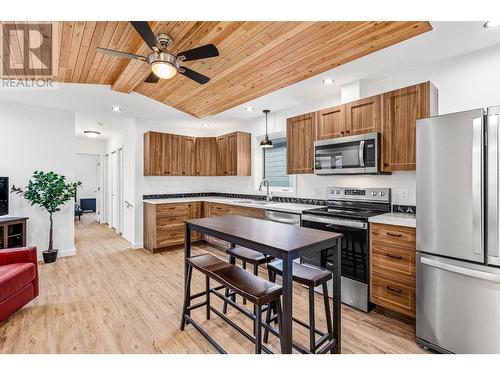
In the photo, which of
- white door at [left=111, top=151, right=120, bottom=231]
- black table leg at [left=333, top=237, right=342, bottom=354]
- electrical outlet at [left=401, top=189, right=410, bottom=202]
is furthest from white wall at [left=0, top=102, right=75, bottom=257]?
electrical outlet at [left=401, top=189, right=410, bottom=202]

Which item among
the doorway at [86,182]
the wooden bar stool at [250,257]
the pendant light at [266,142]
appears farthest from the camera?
the doorway at [86,182]

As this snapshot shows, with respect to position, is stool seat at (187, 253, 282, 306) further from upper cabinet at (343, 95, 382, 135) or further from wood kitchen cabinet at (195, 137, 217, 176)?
wood kitchen cabinet at (195, 137, 217, 176)

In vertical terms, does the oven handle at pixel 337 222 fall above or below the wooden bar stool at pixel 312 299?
above

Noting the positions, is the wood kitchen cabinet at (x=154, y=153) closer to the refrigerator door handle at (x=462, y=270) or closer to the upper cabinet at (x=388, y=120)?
the upper cabinet at (x=388, y=120)

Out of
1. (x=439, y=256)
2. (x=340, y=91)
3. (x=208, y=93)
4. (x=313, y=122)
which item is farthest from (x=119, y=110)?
(x=439, y=256)

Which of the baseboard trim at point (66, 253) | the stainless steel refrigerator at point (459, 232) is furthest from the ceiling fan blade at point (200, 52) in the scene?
the baseboard trim at point (66, 253)

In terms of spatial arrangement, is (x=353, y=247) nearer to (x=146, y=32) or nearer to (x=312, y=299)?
(x=312, y=299)

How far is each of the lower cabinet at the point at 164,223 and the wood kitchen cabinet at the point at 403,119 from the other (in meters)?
3.61

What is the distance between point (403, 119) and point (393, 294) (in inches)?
71.1

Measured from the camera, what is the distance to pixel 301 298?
9.47ft

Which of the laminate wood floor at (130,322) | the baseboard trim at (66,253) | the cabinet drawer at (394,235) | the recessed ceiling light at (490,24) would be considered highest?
the recessed ceiling light at (490,24)

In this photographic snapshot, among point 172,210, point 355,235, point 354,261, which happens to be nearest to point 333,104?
point 355,235

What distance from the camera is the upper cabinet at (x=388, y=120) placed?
100.0 inches

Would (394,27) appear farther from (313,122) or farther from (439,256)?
(439,256)
